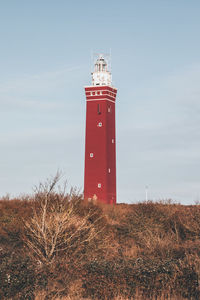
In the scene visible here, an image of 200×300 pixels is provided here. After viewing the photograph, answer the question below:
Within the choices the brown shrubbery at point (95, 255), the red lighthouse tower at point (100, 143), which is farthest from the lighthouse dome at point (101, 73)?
the brown shrubbery at point (95, 255)

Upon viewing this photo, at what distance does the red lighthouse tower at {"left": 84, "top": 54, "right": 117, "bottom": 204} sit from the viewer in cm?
4694

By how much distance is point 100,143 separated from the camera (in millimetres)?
47500

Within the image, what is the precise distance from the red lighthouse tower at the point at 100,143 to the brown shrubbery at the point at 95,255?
18.2m

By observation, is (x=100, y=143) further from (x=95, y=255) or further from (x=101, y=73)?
(x=95, y=255)

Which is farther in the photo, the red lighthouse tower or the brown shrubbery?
the red lighthouse tower

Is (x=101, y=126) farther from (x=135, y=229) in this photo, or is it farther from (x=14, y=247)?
(x=14, y=247)

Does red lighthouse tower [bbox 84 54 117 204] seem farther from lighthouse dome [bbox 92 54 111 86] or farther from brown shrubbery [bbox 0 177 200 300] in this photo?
brown shrubbery [bbox 0 177 200 300]

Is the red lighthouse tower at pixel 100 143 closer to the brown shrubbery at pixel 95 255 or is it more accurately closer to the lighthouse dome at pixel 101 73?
the lighthouse dome at pixel 101 73

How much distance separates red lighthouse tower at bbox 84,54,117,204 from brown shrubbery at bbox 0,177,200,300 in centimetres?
1817

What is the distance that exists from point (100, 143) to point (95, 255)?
1140 inches

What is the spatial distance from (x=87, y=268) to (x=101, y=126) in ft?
115

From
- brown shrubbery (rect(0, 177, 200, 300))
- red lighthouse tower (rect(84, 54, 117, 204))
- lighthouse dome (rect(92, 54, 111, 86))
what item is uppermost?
lighthouse dome (rect(92, 54, 111, 86))

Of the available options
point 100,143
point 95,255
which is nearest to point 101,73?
point 100,143

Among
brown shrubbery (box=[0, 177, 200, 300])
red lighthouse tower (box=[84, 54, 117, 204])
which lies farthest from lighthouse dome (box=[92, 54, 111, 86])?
brown shrubbery (box=[0, 177, 200, 300])
